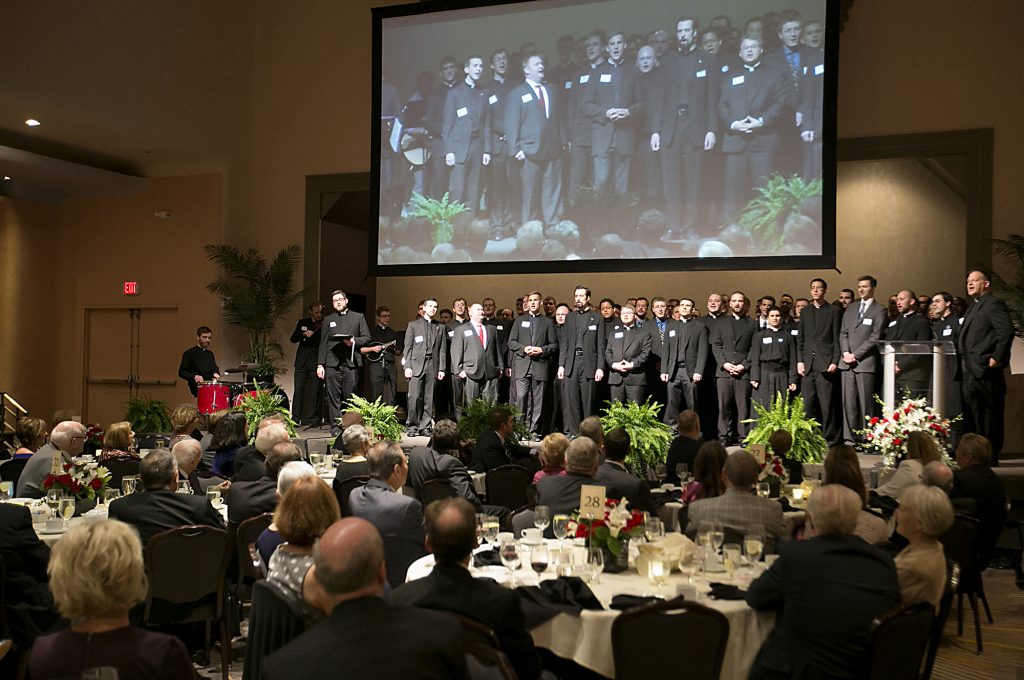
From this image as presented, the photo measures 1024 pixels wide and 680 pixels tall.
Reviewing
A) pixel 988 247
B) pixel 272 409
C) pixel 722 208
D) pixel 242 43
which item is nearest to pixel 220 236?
pixel 242 43

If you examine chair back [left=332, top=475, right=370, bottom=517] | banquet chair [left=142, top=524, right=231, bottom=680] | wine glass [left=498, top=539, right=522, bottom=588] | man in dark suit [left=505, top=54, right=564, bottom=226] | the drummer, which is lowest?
banquet chair [left=142, top=524, right=231, bottom=680]

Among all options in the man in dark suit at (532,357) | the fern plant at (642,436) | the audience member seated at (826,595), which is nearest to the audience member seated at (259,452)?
the fern plant at (642,436)

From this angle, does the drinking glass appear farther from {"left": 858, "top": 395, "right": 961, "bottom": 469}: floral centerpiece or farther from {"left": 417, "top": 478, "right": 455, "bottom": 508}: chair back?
{"left": 858, "top": 395, "right": 961, "bottom": 469}: floral centerpiece

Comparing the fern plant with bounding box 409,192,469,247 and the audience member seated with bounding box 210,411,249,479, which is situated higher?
the fern plant with bounding box 409,192,469,247

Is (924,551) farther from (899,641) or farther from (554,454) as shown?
(554,454)

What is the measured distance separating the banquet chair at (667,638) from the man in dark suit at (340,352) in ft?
30.4

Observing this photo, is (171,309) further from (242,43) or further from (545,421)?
(545,421)

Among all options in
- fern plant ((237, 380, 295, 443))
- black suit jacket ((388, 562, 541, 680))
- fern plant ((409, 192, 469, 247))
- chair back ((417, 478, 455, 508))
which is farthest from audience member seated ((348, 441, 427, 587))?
fern plant ((409, 192, 469, 247))

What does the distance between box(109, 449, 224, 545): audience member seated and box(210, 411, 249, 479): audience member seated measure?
2.20 m

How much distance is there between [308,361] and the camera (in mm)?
12953

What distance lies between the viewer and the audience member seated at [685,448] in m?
6.63

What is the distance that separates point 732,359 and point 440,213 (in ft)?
13.5

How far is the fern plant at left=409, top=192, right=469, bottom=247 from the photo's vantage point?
39.2ft

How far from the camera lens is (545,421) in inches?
462
